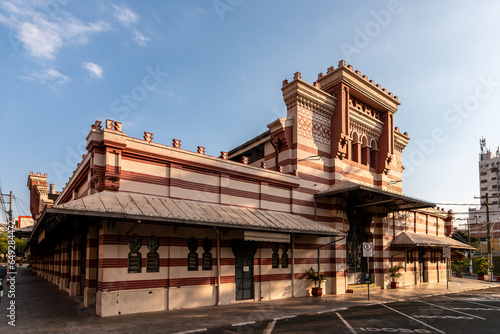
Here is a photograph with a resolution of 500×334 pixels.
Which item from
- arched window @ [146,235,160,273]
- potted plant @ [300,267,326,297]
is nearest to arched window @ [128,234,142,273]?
arched window @ [146,235,160,273]

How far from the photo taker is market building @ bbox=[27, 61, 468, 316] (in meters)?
14.0

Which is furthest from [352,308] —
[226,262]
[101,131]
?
[101,131]

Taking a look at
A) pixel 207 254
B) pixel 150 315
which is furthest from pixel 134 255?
pixel 207 254

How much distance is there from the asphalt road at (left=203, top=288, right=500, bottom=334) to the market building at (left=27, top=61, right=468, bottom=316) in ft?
13.7

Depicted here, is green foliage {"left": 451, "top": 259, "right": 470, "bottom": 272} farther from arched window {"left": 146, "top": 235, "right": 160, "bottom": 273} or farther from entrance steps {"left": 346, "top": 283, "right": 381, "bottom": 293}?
arched window {"left": 146, "top": 235, "right": 160, "bottom": 273}

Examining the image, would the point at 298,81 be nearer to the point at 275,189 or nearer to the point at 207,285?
the point at 275,189

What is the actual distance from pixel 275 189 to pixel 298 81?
6.99 m

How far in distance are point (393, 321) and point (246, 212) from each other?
807 cm

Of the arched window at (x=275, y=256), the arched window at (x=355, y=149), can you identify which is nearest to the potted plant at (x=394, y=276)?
the arched window at (x=355, y=149)

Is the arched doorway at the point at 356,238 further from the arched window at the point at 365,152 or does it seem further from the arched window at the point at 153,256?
the arched window at the point at 153,256

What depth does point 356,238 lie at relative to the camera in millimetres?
24875

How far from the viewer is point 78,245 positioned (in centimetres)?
1927

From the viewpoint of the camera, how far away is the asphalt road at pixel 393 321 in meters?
11.6

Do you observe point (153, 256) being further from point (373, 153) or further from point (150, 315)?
point (373, 153)
